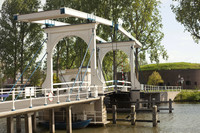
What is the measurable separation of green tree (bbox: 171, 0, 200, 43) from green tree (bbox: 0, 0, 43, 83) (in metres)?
16.5

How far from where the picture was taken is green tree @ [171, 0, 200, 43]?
29.6 metres

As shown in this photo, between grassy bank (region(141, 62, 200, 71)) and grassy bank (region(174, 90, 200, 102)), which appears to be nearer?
grassy bank (region(174, 90, 200, 102))

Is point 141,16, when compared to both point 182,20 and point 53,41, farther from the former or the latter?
point 53,41

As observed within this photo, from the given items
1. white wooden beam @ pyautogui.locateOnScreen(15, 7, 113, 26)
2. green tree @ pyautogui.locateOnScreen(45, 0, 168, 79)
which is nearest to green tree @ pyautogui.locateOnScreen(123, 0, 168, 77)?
green tree @ pyautogui.locateOnScreen(45, 0, 168, 79)

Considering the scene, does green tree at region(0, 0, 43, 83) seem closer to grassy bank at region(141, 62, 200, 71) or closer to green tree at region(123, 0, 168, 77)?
green tree at region(123, 0, 168, 77)

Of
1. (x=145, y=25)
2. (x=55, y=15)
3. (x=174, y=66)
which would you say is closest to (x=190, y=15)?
(x=145, y=25)

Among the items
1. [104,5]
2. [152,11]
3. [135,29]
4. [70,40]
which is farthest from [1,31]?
[152,11]

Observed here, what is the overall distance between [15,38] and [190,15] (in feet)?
65.0

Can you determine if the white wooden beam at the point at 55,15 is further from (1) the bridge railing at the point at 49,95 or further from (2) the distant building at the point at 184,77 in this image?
(2) the distant building at the point at 184,77

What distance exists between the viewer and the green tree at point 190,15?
29.6 m

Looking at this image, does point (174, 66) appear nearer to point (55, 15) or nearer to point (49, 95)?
point (55, 15)

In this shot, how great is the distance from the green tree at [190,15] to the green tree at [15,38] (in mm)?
16538

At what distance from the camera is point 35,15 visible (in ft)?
54.9

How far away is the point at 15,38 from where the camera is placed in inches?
1307
